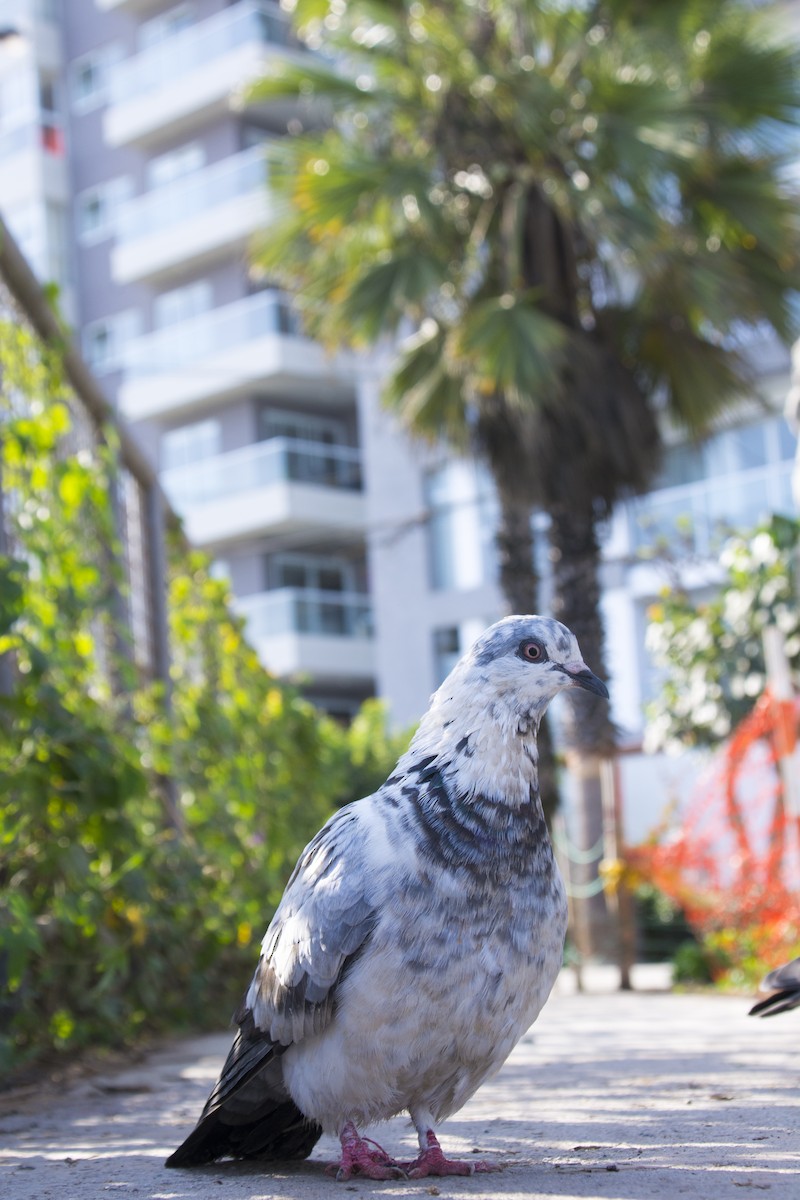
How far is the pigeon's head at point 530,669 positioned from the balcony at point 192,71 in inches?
999

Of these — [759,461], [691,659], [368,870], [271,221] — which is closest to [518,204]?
[271,221]

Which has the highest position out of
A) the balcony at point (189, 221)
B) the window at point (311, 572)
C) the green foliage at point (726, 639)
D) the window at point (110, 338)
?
the balcony at point (189, 221)

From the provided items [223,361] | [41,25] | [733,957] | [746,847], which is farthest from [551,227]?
[41,25]

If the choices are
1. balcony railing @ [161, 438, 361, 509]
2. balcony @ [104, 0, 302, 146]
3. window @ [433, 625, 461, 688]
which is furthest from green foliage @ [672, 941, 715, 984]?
balcony @ [104, 0, 302, 146]

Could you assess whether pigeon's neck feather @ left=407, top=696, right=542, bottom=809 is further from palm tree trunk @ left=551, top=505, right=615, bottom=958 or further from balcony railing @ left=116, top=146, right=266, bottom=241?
balcony railing @ left=116, top=146, right=266, bottom=241

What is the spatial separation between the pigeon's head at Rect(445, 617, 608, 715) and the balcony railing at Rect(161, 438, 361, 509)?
2437cm

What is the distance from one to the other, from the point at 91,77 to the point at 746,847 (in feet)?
90.8

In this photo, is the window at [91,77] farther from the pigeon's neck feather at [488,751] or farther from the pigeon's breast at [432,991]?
the pigeon's breast at [432,991]

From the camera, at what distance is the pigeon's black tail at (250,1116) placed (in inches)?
109

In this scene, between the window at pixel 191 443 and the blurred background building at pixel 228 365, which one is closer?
the blurred background building at pixel 228 365

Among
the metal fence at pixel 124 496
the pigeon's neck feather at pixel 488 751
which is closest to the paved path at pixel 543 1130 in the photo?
the pigeon's neck feather at pixel 488 751

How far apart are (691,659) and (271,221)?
461cm

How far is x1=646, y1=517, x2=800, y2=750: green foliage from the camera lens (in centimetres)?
988

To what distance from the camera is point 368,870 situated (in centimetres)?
259
